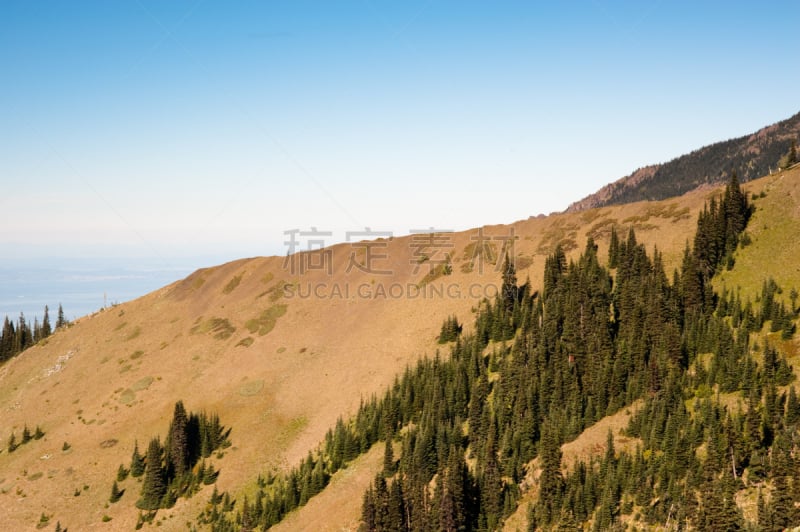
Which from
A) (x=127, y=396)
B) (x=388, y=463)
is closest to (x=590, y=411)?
(x=388, y=463)

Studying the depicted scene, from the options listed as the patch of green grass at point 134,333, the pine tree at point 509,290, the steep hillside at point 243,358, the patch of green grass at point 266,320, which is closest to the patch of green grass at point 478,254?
the steep hillside at point 243,358

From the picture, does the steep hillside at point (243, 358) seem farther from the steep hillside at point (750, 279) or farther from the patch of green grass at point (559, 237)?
the steep hillside at point (750, 279)

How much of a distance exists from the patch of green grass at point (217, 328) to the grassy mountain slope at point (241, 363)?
461 millimetres

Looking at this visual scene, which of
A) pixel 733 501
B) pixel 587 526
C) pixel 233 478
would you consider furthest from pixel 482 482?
pixel 233 478

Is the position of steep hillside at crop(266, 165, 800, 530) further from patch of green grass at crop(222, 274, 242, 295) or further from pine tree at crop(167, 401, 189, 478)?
patch of green grass at crop(222, 274, 242, 295)

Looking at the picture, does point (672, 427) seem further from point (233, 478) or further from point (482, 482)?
point (233, 478)

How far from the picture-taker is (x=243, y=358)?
137375 millimetres

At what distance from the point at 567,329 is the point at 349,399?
145ft

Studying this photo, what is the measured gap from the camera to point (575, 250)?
136 metres

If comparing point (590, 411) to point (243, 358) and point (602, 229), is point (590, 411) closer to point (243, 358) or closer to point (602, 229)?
point (602, 229)

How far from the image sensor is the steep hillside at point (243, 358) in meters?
106

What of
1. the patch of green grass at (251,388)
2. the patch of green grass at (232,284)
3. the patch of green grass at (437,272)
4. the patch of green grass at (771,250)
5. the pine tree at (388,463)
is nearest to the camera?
the pine tree at (388,463)

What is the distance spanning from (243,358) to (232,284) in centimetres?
4565

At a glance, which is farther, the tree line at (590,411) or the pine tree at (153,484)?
the pine tree at (153,484)
